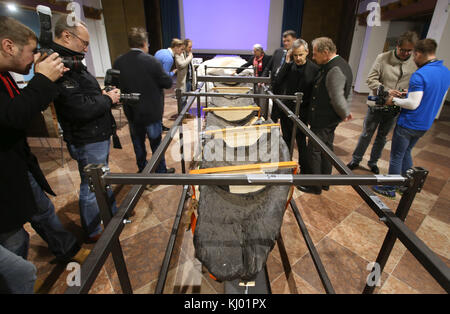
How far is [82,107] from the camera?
1.65 metres

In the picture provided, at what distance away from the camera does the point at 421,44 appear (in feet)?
7.65

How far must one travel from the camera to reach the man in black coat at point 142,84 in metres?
2.42

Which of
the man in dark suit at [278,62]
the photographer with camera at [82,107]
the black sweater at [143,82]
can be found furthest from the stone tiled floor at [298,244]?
the man in dark suit at [278,62]

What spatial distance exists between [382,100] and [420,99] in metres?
0.43

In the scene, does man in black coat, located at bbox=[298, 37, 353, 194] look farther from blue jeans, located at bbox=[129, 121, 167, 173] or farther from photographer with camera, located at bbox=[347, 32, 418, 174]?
blue jeans, located at bbox=[129, 121, 167, 173]

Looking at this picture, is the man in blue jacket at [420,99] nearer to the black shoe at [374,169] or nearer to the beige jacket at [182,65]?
the black shoe at [374,169]

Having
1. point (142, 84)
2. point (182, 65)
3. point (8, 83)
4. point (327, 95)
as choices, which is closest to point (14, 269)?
point (8, 83)

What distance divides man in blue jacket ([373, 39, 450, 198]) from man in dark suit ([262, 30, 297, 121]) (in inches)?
59.0

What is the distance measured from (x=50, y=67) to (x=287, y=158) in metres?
1.55

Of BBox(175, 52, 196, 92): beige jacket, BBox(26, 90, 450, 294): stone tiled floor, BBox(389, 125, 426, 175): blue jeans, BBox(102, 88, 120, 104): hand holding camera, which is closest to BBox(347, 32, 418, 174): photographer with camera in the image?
BBox(389, 125, 426, 175): blue jeans

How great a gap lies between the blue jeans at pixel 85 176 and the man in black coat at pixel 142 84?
2.51 ft

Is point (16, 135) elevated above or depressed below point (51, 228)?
above

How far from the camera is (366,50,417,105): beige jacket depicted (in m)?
2.89

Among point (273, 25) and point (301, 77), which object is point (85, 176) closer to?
point (301, 77)
